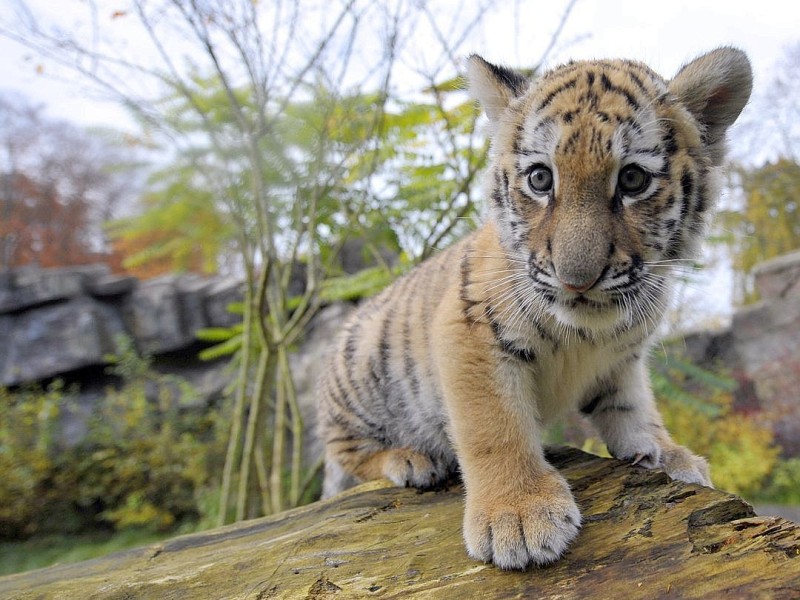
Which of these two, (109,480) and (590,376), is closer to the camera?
(590,376)

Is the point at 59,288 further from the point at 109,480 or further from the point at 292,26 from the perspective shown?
the point at 292,26

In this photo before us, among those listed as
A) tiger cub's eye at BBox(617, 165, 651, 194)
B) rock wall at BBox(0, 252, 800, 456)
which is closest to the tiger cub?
tiger cub's eye at BBox(617, 165, 651, 194)

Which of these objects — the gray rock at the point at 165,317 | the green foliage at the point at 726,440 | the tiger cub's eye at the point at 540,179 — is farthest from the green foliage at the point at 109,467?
the tiger cub's eye at the point at 540,179

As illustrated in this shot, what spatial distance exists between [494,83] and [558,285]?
879 mm

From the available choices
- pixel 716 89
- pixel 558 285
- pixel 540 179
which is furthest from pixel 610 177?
pixel 716 89

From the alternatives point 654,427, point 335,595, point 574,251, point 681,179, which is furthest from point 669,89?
point 335,595

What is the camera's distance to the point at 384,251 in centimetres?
567

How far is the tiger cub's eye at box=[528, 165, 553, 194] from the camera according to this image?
1.70 m

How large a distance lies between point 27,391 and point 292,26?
8.72 meters

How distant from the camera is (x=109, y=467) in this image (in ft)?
27.0

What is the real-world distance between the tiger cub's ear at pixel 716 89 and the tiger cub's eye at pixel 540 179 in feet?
1.70

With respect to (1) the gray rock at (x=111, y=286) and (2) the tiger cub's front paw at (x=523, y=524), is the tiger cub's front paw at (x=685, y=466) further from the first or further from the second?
(1) the gray rock at (x=111, y=286)

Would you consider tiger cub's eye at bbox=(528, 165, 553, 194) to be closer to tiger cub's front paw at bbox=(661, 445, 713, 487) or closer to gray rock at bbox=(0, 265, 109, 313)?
tiger cub's front paw at bbox=(661, 445, 713, 487)

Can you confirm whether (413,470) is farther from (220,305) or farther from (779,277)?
(779,277)
